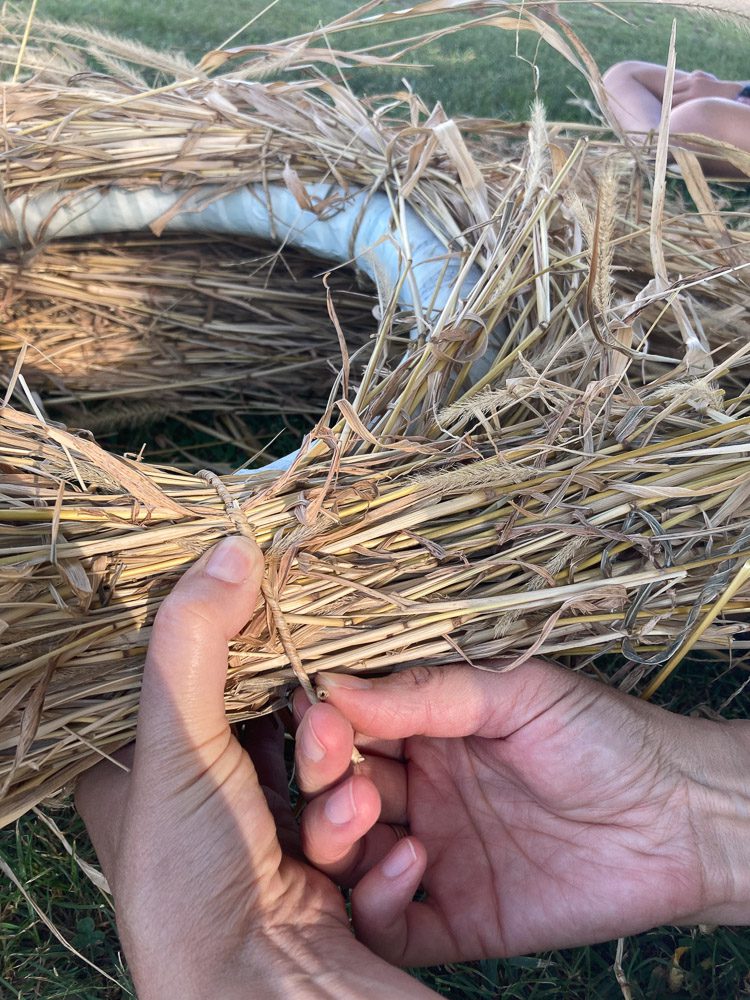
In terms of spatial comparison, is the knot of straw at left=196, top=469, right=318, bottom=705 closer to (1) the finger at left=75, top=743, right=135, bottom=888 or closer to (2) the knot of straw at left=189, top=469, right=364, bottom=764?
Result: (2) the knot of straw at left=189, top=469, right=364, bottom=764

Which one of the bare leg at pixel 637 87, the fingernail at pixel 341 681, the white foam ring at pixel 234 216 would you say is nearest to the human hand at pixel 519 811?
the fingernail at pixel 341 681

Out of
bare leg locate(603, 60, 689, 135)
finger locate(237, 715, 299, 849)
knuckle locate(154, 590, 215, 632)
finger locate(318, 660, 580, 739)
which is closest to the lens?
knuckle locate(154, 590, 215, 632)

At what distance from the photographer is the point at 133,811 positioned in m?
0.65

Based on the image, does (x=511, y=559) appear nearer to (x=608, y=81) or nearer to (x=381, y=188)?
(x=381, y=188)

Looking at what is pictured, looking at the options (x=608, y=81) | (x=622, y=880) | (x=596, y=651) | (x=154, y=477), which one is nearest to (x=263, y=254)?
(x=154, y=477)

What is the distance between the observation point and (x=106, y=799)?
0.74 metres

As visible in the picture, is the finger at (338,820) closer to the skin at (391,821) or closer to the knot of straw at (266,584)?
the skin at (391,821)

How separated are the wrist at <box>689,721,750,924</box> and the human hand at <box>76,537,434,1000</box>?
340mm

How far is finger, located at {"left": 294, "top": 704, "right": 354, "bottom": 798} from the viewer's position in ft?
2.31

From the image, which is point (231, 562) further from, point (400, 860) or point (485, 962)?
→ point (485, 962)

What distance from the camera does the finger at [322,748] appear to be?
2.31 ft

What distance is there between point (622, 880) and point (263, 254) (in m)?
0.97

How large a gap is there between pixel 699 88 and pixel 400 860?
194cm

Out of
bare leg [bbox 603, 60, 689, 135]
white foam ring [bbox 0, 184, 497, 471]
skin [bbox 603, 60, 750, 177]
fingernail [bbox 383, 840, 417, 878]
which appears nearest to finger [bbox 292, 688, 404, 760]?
fingernail [bbox 383, 840, 417, 878]
